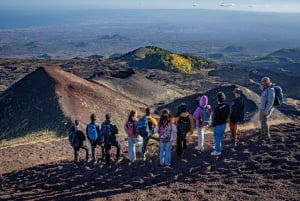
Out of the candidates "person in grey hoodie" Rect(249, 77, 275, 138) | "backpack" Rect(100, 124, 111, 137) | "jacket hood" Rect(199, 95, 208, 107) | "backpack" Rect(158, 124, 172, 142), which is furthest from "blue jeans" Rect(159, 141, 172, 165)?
"person in grey hoodie" Rect(249, 77, 275, 138)

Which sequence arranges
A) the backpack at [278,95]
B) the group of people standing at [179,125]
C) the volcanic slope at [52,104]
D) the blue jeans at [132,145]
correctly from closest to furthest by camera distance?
the group of people standing at [179,125] < the backpack at [278,95] < the blue jeans at [132,145] < the volcanic slope at [52,104]

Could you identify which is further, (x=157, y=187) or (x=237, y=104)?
(x=237, y=104)

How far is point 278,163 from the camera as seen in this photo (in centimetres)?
A: 1338

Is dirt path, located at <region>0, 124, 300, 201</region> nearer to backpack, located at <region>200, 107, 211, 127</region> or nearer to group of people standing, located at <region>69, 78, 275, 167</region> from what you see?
group of people standing, located at <region>69, 78, 275, 167</region>

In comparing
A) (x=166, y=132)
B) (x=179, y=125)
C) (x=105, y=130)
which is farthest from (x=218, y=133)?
(x=105, y=130)

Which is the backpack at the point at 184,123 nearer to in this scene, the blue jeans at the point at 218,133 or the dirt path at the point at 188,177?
the blue jeans at the point at 218,133

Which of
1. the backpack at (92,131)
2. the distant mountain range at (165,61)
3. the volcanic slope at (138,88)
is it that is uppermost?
the backpack at (92,131)

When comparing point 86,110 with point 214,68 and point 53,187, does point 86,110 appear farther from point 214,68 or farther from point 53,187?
point 214,68

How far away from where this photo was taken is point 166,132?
1402 cm

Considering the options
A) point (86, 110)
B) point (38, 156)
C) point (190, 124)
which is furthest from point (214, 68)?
point (190, 124)

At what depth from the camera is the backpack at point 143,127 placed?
14.6 m

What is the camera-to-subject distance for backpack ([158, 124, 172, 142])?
1397cm

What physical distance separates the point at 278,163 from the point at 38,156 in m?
11.0

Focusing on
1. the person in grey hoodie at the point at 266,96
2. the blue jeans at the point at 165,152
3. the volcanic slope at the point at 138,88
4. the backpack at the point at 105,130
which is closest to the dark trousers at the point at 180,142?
the blue jeans at the point at 165,152
